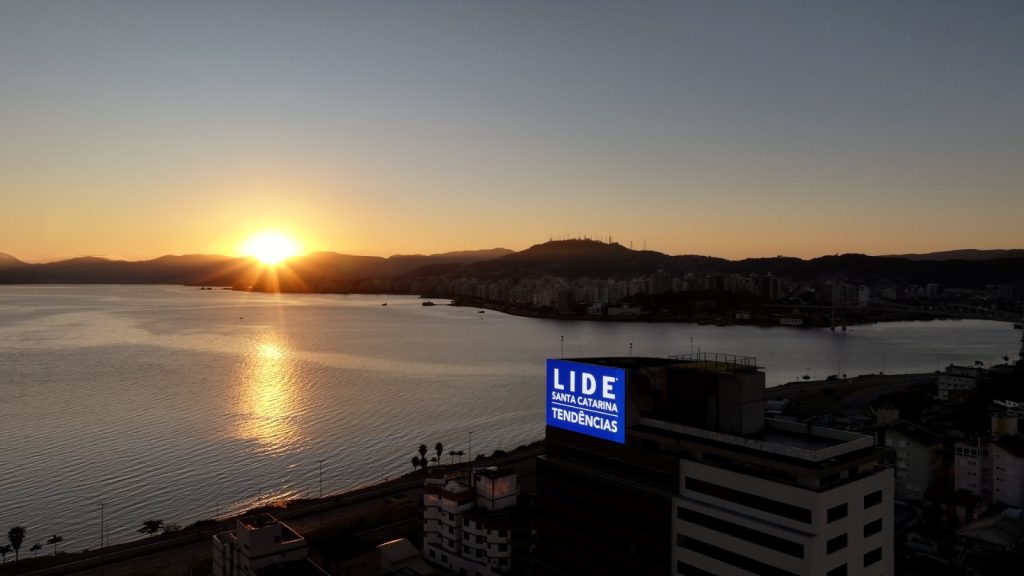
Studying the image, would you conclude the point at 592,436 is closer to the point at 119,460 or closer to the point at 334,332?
the point at 119,460

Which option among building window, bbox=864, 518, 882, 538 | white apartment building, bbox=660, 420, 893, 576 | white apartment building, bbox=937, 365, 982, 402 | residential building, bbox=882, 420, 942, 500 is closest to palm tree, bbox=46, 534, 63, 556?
white apartment building, bbox=660, 420, 893, 576

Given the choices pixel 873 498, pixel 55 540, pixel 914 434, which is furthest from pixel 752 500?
pixel 55 540

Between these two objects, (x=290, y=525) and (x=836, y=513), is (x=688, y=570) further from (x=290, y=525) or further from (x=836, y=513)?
(x=290, y=525)

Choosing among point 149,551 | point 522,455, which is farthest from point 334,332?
point 149,551

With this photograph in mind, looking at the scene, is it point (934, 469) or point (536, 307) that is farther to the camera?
point (536, 307)

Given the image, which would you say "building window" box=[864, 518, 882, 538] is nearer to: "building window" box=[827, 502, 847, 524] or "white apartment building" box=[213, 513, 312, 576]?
"building window" box=[827, 502, 847, 524]

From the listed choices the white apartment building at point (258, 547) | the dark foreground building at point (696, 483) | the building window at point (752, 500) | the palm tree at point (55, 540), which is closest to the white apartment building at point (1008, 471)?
the dark foreground building at point (696, 483)
